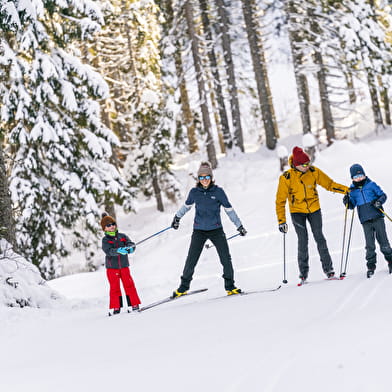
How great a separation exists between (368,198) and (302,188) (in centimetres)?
103

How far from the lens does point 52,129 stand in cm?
1267

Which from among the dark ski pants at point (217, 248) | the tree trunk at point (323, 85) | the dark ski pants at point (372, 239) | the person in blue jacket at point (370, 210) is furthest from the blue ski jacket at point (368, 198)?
the tree trunk at point (323, 85)

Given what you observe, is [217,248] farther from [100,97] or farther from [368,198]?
[100,97]

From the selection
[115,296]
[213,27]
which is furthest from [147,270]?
[213,27]

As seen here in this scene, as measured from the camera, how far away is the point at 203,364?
4207mm

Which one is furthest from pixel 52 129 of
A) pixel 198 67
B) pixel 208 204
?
pixel 198 67

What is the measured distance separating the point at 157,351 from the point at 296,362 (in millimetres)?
1596

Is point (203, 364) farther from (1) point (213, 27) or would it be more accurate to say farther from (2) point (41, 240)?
(1) point (213, 27)

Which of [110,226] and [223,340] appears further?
[110,226]

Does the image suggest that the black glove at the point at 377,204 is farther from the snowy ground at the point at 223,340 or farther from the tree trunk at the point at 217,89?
the tree trunk at the point at 217,89

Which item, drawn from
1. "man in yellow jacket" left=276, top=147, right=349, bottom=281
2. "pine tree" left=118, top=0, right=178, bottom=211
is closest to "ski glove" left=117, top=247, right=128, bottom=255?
"man in yellow jacket" left=276, top=147, right=349, bottom=281

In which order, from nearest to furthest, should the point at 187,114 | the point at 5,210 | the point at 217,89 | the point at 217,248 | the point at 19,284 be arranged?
1. the point at 217,248
2. the point at 19,284
3. the point at 5,210
4. the point at 187,114
5. the point at 217,89

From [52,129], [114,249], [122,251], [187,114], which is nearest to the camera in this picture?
[122,251]

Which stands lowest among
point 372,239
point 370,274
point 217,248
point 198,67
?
point 370,274
